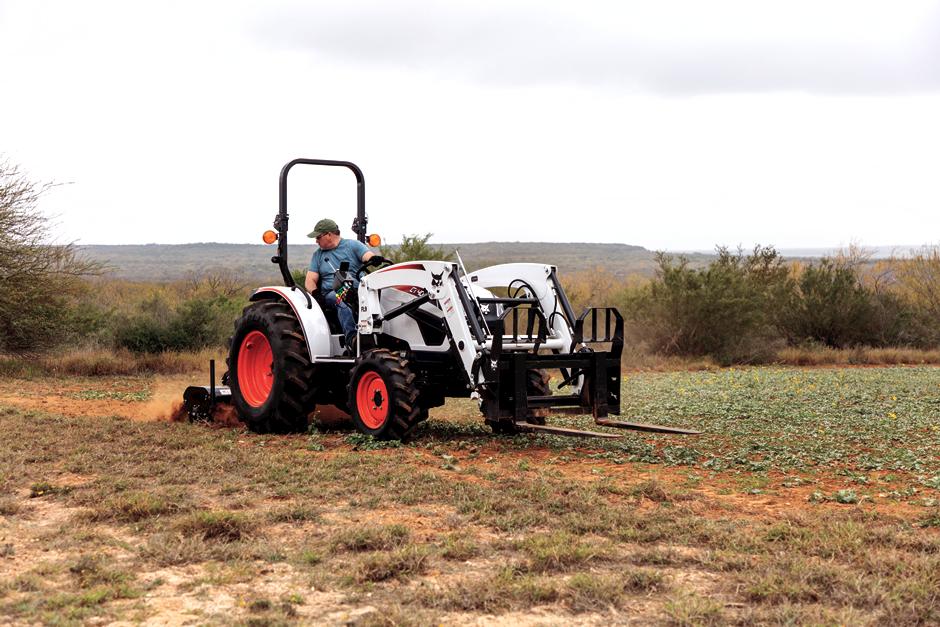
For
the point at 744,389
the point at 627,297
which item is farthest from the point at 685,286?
the point at 744,389

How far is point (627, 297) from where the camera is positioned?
29.6 m

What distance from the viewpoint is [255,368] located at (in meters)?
12.1

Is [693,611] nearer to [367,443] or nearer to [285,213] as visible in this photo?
[367,443]

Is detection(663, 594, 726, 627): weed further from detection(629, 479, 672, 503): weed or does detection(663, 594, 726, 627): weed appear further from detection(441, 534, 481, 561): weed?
detection(629, 479, 672, 503): weed

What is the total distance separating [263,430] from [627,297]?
19451 millimetres

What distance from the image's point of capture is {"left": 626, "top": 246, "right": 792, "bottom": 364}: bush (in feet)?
89.3

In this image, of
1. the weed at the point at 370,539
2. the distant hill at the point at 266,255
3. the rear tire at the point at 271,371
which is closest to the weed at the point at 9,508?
the weed at the point at 370,539

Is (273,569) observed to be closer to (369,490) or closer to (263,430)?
(369,490)

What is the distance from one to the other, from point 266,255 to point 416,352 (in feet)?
405

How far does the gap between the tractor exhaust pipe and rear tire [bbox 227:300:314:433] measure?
0.47 metres

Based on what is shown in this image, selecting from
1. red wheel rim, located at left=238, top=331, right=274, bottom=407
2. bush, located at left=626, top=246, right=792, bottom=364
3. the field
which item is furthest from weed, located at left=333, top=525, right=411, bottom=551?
bush, located at left=626, top=246, right=792, bottom=364

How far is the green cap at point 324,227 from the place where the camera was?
11.3 meters

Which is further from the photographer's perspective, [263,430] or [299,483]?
[263,430]

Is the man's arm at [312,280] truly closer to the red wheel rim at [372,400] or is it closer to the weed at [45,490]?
the red wheel rim at [372,400]
